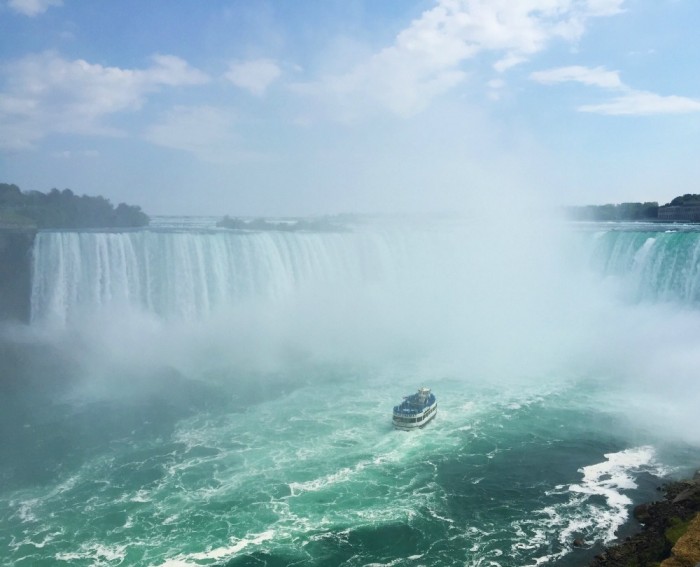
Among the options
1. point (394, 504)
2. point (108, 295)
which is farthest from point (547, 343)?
point (108, 295)

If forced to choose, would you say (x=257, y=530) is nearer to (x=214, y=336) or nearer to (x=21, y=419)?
(x=21, y=419)

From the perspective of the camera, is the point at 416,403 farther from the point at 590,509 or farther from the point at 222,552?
the point at 222,552

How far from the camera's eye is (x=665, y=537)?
1207 cm

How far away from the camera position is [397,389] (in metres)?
22.5

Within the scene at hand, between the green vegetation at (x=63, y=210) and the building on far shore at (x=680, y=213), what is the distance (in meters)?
48.7

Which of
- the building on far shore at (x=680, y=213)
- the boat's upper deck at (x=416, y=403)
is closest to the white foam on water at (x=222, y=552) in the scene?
the boat's upper deck at (x=416, y=403)

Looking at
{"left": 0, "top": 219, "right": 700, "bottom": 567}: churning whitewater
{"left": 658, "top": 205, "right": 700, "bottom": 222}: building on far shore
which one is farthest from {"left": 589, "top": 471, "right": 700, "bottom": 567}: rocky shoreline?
{"left": 658, "top": 205, "right": 700, "bottom": 222}: building on far shore

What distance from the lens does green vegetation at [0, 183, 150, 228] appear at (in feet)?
120

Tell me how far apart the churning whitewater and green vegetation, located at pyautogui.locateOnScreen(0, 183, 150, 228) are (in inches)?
482

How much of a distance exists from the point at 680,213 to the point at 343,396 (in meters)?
46.5

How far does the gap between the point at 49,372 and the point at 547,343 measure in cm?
2385

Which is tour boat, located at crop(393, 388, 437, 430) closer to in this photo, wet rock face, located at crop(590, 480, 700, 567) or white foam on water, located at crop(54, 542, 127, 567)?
wet rock face, located at crop(590, 480, 700, 567)

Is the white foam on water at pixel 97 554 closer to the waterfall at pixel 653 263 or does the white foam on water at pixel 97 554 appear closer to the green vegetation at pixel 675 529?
the green vegetation at pixel 675 529

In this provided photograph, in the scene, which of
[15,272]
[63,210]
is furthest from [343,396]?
[63,210]
